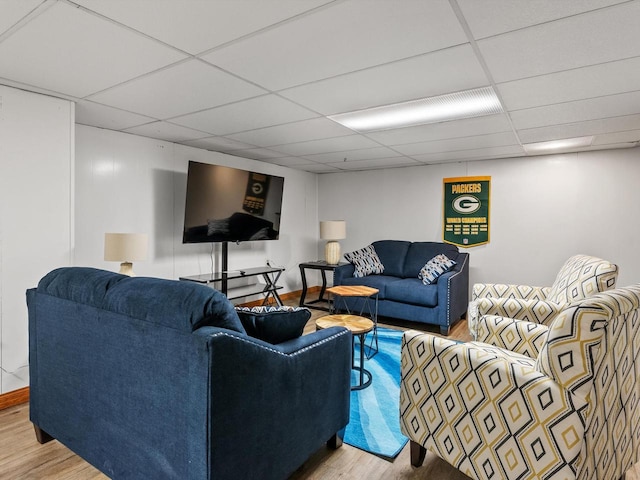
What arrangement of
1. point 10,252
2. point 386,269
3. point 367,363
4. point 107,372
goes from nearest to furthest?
point 107,372 < point 10,252 < point 367,363 < point 386,269

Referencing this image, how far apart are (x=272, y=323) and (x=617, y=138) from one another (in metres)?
4.25

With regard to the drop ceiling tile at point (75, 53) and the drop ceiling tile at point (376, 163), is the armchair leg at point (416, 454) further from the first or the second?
the drop ceiling tile at point (376, 163)

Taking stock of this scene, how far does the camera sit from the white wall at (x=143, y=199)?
366 cm

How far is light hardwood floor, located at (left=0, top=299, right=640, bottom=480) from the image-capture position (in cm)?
188

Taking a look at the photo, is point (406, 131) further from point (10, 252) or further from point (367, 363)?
point (10, 252)

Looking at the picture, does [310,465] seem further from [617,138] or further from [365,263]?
[617,138]

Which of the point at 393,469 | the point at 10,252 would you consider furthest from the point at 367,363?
the point at 10,252

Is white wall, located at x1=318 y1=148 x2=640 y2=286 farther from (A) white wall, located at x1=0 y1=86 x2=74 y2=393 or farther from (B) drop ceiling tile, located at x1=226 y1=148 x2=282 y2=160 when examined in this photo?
(A) white wall, located at x1=0 y1=86 x2=74 y2=393

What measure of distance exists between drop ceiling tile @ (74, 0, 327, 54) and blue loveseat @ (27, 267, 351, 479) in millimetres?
1194

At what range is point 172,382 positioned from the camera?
140 cm

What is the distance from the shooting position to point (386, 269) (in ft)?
17.9

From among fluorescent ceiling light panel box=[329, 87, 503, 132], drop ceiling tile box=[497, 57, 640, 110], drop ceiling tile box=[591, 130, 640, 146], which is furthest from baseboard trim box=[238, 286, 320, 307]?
drop ceiling tile box=[591, 130, 640, 146]

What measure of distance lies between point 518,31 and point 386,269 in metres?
3.93

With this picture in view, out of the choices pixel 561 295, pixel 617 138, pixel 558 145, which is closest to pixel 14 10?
pixel 561 295
